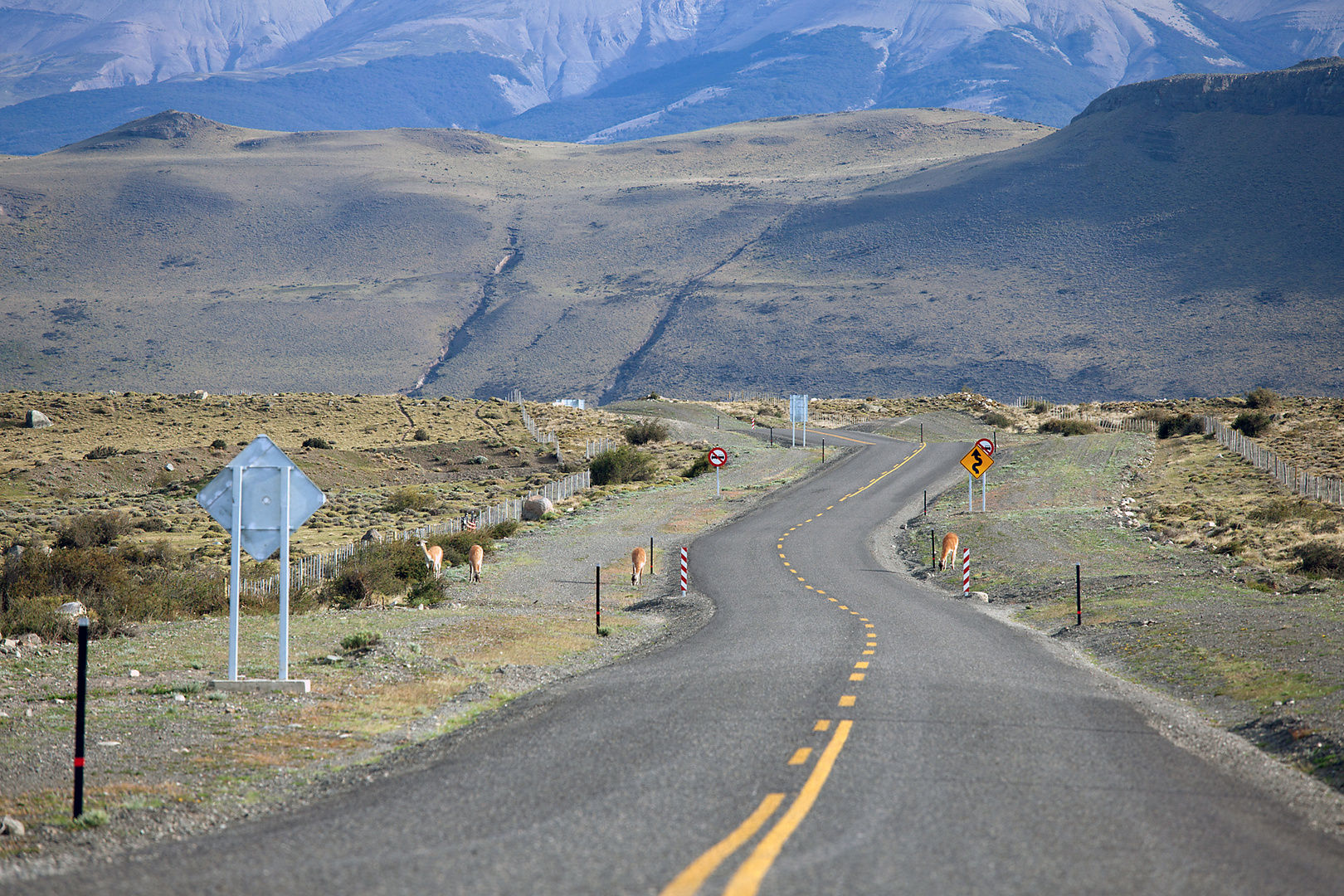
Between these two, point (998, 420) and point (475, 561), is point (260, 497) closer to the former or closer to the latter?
point (475, 561)

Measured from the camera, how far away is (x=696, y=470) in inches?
2063

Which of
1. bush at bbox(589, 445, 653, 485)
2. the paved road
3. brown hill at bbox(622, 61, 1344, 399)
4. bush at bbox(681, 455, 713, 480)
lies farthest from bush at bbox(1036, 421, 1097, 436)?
the paved road

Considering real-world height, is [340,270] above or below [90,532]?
above

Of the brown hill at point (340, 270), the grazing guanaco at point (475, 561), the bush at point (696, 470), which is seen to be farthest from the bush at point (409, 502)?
the brown hill at point (340, 270)

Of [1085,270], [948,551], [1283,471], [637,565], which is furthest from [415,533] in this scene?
[1085,270]

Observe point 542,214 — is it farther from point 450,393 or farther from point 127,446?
point 127,446

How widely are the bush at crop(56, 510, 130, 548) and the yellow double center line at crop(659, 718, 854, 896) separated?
95.1 feet

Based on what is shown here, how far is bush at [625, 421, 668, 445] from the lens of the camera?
212 feet

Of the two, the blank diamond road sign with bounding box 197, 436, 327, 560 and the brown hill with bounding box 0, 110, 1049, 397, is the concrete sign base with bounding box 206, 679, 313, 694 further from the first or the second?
the brown hill with bounding box 0, 110, 1049, 397

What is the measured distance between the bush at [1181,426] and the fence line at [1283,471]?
1470 millimetres

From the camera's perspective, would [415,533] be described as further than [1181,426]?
No

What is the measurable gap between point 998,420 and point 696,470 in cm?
3480

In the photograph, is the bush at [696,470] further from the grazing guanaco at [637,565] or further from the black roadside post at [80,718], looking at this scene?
the black roadside post at [80,718]

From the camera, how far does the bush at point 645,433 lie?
212ft
